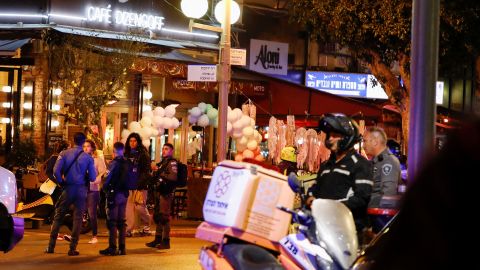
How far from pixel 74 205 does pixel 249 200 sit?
24.6 feet

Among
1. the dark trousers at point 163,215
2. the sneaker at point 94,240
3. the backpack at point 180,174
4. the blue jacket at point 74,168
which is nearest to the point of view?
the blue jacket at point 74,168

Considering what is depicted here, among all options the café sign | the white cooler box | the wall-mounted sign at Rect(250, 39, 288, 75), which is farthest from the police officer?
the wall-mounted sign at Rect(250, 39, 288, 75)

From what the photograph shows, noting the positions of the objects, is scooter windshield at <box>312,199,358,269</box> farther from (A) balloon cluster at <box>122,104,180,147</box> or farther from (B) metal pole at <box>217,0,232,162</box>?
(A) balloon cluster at <box>122,104,180,147</box>

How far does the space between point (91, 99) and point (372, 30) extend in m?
7.23

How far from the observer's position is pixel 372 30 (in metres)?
21.2

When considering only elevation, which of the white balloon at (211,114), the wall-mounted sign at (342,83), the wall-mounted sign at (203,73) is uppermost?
the wall-mounted sign at (342,83)

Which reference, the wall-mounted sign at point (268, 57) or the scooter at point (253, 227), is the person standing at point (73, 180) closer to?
the scooter at point (253, 227)

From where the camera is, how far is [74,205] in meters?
13.3

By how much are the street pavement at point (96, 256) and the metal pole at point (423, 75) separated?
196 inches

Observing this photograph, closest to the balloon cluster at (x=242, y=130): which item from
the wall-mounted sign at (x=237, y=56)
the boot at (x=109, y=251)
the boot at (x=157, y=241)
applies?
the wall-mounted sign at (x=237, y=56)

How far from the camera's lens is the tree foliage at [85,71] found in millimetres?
20734

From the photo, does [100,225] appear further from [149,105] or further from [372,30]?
[372,30]

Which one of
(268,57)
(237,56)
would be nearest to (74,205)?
(237,56)

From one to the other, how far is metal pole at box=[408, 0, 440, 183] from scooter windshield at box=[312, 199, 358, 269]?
339cm
